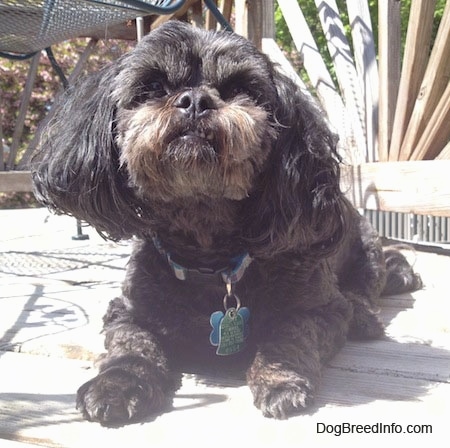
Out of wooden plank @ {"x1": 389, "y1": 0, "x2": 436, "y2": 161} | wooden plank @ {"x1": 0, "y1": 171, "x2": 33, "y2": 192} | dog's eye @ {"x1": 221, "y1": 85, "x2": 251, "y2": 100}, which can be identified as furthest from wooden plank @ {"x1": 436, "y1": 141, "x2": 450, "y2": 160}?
wooden plank @ {"x1": 0, "y1": 171, "x2": 33, "y2": 192}

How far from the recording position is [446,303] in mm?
2533

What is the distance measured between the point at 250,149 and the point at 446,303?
1324mm

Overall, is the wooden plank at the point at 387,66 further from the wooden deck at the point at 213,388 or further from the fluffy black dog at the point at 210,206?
the fluffy black dog at the point at 210,206

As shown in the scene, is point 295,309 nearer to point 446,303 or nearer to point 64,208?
point 64,208

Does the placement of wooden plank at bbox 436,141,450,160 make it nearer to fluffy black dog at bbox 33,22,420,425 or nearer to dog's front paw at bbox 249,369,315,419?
fluffy black dog at bbox 33,22,420,425

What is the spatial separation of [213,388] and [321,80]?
8.40 feet

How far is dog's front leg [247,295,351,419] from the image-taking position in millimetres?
1463

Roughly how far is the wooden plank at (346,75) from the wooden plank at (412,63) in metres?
0.32

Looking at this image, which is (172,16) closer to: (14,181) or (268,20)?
(268,20)

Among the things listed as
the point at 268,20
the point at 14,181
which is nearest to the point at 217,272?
the point at 14,181

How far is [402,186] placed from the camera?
3262mm

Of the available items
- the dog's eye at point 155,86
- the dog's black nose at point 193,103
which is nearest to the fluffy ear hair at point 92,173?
the dog's eye at point 155,86

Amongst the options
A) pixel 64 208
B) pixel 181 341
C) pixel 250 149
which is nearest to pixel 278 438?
pixel 181 341

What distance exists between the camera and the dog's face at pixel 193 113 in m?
1.53
